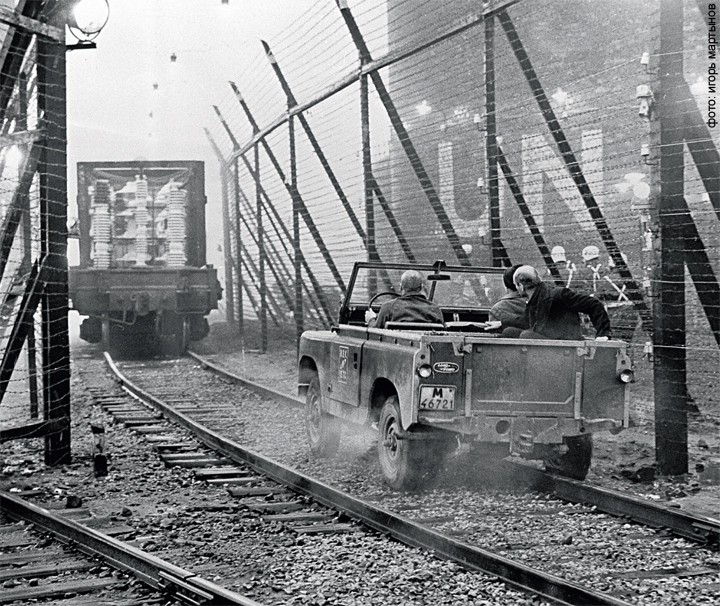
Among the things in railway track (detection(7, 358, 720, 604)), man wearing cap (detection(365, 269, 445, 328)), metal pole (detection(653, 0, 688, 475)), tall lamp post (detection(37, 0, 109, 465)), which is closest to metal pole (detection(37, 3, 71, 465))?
tall lamp post (detection(37, 0, 109, 465))

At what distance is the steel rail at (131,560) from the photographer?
4770 millimetres

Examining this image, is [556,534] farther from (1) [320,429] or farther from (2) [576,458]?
(1) [320,429]

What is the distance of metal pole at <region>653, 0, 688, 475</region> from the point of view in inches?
310

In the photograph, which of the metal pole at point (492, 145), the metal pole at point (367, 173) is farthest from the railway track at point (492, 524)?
the metal pole at point (367, 173)

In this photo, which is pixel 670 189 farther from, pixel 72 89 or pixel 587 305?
pixel 72 89

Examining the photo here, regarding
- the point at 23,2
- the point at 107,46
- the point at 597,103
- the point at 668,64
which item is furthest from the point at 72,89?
the point at 668,64

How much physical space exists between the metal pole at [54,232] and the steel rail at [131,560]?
6.98 ft

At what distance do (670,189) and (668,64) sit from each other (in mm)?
954

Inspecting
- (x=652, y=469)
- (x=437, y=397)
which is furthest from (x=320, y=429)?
(x=652, y=469)

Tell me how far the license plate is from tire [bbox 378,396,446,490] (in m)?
0.39

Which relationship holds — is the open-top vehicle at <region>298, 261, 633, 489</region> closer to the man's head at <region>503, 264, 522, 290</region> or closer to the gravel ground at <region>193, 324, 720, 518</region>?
the gravel ground at <region>193, 324, 720, 518</region>

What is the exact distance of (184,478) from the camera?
834 cm

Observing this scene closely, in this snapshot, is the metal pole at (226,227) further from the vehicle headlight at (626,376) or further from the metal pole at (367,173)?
the vehicle headlight at (626,376)

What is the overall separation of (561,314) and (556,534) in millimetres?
1912
